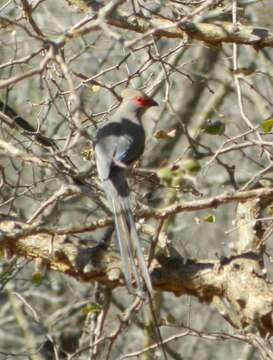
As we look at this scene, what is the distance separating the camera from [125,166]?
3871 millimetres

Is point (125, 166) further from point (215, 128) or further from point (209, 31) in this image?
point (209, 31)

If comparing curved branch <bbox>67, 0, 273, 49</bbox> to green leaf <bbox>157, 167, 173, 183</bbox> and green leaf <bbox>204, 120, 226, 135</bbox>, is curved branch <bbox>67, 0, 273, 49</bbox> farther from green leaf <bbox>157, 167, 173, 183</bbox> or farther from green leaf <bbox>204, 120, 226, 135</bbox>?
green leaf <bbox>157, 167, 173, 183</bbox>

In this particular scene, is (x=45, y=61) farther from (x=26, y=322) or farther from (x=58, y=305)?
(x=58, y=305)

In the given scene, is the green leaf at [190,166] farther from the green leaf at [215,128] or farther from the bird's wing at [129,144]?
the bird's wing at [129,144]

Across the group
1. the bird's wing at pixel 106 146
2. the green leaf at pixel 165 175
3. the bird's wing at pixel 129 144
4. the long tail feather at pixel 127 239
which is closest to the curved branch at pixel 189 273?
the long tail feather at pixel 127 239

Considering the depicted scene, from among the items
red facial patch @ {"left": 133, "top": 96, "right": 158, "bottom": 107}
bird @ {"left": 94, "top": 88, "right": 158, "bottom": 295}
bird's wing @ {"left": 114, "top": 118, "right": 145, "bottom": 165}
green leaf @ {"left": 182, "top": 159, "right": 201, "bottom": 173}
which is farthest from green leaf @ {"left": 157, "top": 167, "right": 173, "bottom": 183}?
red facial patch @ {"left": 133, "top": 96, "right": 158, "bottom": 107}

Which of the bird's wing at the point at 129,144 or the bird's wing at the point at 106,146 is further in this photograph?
the bird's wing at the point at 129,144

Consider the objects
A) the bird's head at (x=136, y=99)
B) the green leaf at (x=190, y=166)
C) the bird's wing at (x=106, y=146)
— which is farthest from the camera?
the bird's head at (x=136, y=99)

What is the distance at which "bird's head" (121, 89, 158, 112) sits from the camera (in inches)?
230

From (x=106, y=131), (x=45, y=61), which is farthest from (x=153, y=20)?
(x=45, y=61)

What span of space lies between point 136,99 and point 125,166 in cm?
213

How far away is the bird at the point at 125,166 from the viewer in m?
4.42

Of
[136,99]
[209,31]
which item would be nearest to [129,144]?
[136,99]

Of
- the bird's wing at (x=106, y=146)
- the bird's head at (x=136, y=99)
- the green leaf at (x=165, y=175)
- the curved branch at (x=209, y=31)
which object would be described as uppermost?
the bird's head at (x=136, y=99)
